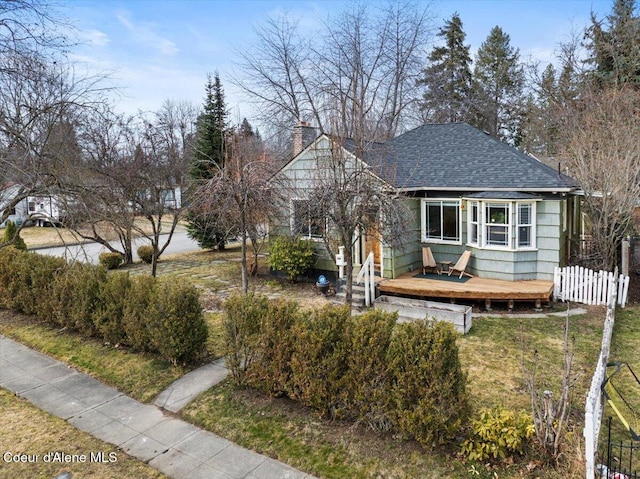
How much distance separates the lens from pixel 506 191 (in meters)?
11.2

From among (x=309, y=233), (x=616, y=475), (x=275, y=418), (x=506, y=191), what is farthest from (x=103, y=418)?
(x=506, y=191)

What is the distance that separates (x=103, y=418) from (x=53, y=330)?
447 centimetres

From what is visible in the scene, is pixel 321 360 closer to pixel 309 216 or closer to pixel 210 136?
pixel 309 216

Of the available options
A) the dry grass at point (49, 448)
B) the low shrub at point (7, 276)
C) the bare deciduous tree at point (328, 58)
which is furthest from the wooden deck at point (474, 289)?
the bare deciduous tree at point (328, 58)

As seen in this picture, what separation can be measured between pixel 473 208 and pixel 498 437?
8578mm

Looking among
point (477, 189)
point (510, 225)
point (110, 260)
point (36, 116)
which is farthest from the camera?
point (110, 260)

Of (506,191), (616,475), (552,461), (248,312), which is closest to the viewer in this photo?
(616,475)

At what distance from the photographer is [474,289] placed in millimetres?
10469

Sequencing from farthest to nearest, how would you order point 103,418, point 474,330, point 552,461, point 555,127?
point 555,127 → point 474,330 → point 103,418 → point 552,461

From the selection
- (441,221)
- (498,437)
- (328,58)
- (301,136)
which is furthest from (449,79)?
(498,437)

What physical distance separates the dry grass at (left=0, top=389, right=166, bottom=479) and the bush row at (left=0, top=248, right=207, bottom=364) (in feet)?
6.12

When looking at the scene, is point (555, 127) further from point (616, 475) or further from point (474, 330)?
point (616, 475)

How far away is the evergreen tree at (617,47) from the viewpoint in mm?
22844

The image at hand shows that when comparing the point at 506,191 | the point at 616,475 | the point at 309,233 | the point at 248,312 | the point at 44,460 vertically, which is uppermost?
the point at 506,191
